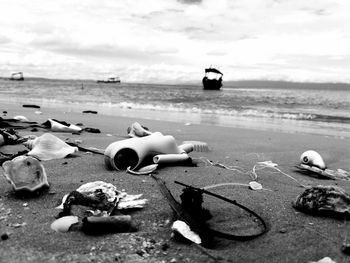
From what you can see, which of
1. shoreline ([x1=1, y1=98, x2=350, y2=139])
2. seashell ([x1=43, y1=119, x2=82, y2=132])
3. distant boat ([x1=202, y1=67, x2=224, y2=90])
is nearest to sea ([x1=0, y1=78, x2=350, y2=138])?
shoreline ([x1=1, y1=98, x2=350, y2=139])

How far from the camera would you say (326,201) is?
2.28 m

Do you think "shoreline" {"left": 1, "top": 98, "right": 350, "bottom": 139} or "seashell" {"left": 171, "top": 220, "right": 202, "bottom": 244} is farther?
"shoreline" {"left": 1, "top": 98, "right": 350, "bottom": 139}

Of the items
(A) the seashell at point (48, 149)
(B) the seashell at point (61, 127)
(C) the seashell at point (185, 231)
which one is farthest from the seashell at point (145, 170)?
(B) the seashell at point (61, 127)

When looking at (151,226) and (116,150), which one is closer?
(151,226)

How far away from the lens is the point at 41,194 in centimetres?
252

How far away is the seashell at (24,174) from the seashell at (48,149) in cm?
115

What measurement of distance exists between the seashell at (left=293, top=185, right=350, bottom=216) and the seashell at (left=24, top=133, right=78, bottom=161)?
244 cm

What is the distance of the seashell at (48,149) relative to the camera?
3.71 meters

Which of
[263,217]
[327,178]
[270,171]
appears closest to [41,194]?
[263,217]

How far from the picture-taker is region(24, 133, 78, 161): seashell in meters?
3.71

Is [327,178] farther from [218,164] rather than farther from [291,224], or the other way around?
[291,224]

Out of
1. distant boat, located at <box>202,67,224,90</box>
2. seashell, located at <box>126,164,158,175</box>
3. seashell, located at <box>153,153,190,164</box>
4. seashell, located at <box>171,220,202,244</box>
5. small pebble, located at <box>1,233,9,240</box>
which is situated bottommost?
small pebble, located at <box>1,233,9,240</box>

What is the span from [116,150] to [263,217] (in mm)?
1481

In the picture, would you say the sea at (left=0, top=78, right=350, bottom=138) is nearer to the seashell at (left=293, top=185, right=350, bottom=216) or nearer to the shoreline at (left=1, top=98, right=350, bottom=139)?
the shoreline at (left=1, top=98, right=350, bottom=139)
